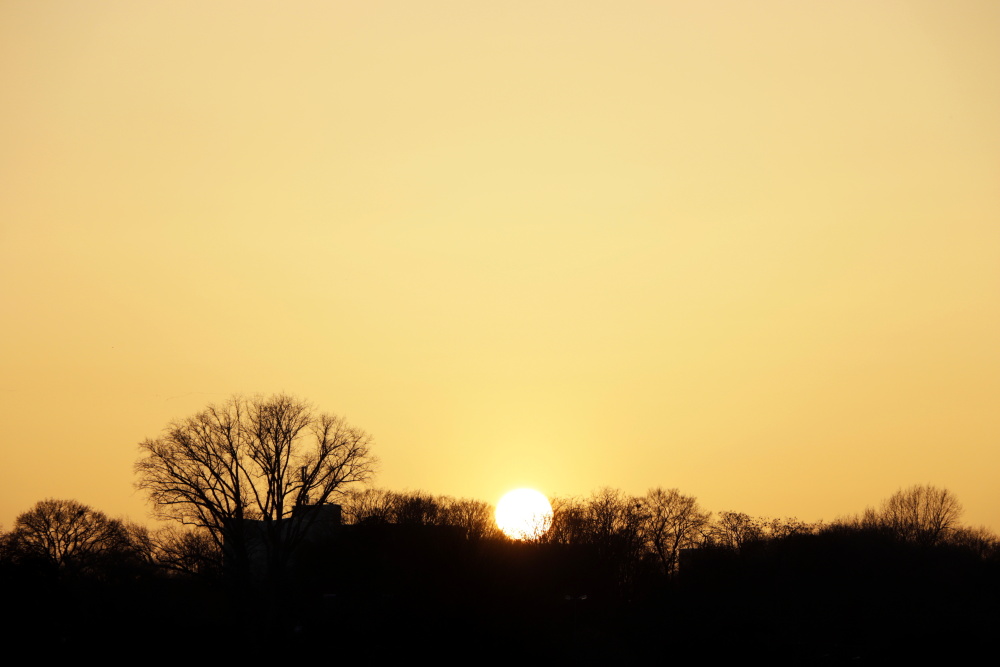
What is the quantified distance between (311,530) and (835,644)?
37678 millimetres

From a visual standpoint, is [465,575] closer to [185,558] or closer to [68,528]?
[185,558]

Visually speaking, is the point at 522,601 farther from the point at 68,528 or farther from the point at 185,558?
the point at 68,528

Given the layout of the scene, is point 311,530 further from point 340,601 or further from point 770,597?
point 770,597

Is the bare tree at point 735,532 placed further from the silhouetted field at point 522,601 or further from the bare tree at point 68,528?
the bare tree at point 68,528

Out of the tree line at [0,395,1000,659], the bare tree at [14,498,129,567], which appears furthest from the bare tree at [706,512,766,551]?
the bare tree at [14,498,129,567]

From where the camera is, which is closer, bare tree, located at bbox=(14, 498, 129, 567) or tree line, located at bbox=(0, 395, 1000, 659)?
tree line, located at bbox=(0, 395, 1000, 659)

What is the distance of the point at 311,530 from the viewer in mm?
77688

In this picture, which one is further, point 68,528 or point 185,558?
point 68,528

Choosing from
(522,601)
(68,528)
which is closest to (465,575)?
(522,601)

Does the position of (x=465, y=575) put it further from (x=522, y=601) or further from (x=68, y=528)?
(x=68, y=528)

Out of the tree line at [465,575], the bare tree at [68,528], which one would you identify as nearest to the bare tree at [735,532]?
the tree line at [465,575]

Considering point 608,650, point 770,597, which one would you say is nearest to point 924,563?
point 770,597

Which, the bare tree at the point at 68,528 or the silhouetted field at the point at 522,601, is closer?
the silhouetted field at the point at 522,601

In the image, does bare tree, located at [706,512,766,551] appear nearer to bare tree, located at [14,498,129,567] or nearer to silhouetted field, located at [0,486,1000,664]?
silhouetted field, located at [0,486,1000,664]
